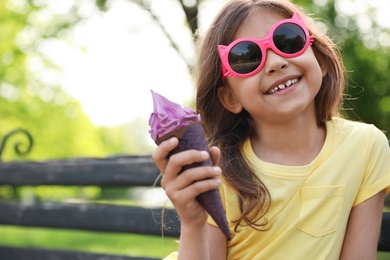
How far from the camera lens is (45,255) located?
3.96m

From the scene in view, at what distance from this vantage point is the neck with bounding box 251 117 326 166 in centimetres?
220

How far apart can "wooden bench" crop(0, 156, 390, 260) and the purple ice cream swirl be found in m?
1.45

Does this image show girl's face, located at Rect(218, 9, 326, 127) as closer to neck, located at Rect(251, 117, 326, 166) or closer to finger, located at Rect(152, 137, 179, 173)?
neck, located at Rect(251, 117, 326, 166)

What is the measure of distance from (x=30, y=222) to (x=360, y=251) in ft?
8.90

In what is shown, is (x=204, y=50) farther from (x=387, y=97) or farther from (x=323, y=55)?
(x=387, y=97)

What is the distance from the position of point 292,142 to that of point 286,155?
0.17 feet

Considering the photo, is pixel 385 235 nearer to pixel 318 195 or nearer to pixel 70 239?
pixel 318 195

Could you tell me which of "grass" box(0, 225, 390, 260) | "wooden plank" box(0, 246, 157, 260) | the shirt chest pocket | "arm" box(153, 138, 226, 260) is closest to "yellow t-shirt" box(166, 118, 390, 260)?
the shirt chest pocket

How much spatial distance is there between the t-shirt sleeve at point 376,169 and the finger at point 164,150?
81 cm

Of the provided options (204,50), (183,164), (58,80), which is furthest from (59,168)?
(58,80)

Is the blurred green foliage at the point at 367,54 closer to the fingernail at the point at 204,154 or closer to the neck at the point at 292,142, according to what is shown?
the neck at the point at 292,142

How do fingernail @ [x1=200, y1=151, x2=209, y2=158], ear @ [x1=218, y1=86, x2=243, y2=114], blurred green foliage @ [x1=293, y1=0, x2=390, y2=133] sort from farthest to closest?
blurred green foliage @ [x1=293, y1=0, x2=390, y2=133] → ear @ [x1=218, y1=86, x2=243, y2=114] → fingernail @ [x1=200, y1=151, x2=209, y2=158]

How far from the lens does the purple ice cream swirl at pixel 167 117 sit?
5.19 ft

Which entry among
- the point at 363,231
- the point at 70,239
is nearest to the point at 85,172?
the point at 363,231
